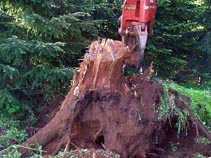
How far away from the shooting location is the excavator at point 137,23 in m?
6.11

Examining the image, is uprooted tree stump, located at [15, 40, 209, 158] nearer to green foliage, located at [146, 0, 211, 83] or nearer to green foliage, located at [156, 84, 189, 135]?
green foliage, located at [156, 84, 189, 135]

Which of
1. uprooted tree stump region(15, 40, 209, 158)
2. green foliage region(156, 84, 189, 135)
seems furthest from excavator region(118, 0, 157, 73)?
uprooted tree stump region(15, 40, 209, 158)

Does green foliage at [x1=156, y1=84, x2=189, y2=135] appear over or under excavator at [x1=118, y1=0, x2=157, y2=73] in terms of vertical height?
under

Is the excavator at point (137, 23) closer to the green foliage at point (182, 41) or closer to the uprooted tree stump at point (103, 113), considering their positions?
the uprooted tree stump at point (103, 113)

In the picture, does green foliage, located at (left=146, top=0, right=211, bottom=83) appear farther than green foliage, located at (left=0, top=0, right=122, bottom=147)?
Yes

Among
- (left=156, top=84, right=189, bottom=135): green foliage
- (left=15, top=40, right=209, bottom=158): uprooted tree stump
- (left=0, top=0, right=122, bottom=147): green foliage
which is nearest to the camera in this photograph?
(left=15, top=40, right=209, bottom=158): uprooted tree stump

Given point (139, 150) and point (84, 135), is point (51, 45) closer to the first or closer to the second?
point (84, 135)

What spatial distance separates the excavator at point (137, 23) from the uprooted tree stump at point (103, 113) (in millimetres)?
1242

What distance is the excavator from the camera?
20.1ft

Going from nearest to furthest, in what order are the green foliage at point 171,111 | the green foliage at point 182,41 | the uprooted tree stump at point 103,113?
the uprooted tree stump at point 103,113 → the green foliage at point 171,111 → the green foliage at point 182,41

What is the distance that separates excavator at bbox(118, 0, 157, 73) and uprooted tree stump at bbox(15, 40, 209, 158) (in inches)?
48.9

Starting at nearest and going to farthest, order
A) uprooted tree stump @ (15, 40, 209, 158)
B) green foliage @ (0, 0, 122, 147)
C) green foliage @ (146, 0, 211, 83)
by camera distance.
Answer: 1. uprooted tree stump @ (15, 40, 209, 158)
2. green foliage @ (0, 0, 122, 147)
3. green foliage @ (146, 0, 211, 83)

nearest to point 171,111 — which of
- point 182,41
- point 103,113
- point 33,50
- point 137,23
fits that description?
point 103,113

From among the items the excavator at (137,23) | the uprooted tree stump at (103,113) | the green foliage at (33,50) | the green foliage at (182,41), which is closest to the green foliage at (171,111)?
the uprooted tree stump at (103,113)
